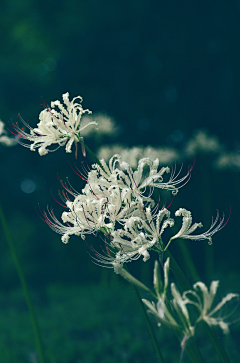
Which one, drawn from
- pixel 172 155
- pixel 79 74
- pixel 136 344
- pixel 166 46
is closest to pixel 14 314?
pixel 136 344

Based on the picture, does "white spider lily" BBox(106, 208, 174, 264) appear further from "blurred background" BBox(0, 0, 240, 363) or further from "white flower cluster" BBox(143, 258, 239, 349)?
"blurred background" BBox(0, 0, 240, 363)

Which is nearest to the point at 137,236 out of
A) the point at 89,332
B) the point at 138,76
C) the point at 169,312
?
the point at 169,312

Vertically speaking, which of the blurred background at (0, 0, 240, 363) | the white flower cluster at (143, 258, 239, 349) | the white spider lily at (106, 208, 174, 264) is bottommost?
the white flower cluster at (143, 258, 239, 349)

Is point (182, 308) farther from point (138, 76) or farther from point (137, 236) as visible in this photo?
point (138, 76)

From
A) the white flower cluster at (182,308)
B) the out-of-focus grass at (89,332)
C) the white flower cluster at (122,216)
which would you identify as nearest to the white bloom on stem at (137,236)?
the white flower cluster at (122,216)

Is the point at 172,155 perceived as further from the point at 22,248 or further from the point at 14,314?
the point at 22,248

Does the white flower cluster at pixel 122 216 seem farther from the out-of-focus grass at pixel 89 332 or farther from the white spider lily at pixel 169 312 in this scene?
the out-of-focus grass at pixel 89 332

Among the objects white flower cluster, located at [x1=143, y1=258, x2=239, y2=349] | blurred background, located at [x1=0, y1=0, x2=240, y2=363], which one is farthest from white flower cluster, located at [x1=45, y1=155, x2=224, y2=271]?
blurred background, located at [x1=0, y1=0, x2=240, y2=363]

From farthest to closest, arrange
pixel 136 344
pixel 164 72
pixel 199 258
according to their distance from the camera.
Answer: pixel 199 258, pixel 164 72, pixel 136 344
